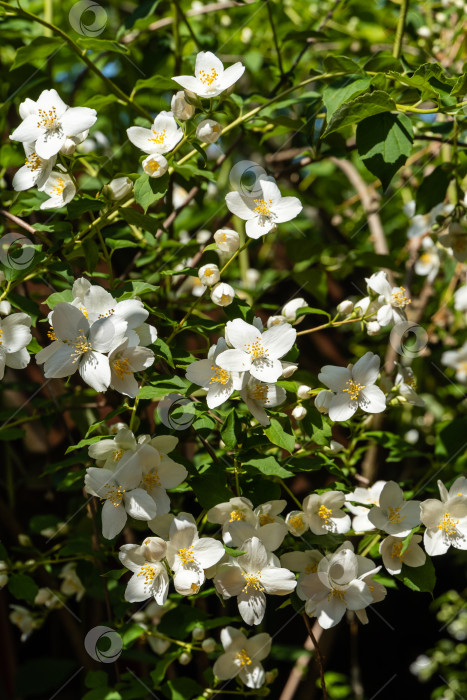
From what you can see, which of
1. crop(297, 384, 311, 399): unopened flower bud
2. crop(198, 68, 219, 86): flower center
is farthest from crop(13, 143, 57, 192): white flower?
crop(297, 384, 311, 399): unopened flower bud

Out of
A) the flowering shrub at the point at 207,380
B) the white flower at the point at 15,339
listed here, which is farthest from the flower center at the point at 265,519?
the white flower at the point at 15,339


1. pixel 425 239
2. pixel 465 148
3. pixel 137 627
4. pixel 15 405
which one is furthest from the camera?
pixel 15 405

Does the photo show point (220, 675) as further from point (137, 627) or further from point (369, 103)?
point (369, 103)

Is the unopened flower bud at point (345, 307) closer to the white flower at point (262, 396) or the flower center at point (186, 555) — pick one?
the white flower at point (262, 396)

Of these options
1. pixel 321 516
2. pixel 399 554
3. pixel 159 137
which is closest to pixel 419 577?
pixel 399 554

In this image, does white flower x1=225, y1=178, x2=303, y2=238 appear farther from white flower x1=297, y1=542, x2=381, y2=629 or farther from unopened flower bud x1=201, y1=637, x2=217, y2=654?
unopened flower bud x1=201, y1=637, x2=217, y2=654

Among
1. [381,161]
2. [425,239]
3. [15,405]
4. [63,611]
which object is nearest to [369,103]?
[381,161]

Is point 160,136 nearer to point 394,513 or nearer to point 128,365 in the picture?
point 128,365
